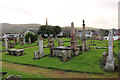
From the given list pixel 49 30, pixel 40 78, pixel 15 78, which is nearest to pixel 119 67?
pixel 40 78

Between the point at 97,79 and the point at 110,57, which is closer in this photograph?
the point at 97,79

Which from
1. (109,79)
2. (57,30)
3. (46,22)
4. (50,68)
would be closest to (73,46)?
(50,68)

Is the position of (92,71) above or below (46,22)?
below

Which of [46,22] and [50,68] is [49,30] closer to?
[46,22]

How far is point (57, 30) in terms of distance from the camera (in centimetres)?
5509

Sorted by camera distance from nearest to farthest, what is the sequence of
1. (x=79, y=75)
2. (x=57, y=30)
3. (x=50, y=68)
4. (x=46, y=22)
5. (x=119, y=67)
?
(x=79, y=75), (x=119, y=67), (x=50, y=68), (x=57, y=30), (x=46, y=22)

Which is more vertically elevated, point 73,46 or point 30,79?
point 73,46

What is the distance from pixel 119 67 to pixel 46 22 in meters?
73.7

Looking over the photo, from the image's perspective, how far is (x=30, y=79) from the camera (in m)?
7.25

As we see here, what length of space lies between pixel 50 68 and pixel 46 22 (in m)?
71.8

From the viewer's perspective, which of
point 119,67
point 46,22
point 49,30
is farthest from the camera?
point 46,22

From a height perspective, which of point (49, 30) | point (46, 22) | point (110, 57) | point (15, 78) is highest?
point (46, 22)

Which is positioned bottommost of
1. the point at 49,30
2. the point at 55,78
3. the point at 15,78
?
the point at 55,78

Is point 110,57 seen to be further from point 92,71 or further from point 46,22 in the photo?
point 46,22
